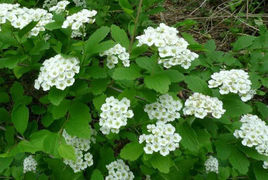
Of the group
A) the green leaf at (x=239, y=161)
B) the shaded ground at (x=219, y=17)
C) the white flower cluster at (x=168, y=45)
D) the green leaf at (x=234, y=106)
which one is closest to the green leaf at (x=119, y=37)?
the white flower cluster at (x=168, y=45)

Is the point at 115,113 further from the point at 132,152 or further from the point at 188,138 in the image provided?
the point at 188,138

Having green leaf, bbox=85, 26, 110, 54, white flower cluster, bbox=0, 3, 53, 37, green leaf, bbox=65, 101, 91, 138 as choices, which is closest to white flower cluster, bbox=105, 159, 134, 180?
green leaf, bbox=65, 101, 91, 138

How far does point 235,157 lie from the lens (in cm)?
200

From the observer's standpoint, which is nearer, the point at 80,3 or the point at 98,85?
the point at 98,85

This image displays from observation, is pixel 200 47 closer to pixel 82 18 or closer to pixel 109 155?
pixel 82 18

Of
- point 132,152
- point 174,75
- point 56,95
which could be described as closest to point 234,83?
point 174,75

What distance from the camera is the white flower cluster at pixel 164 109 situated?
1883mm

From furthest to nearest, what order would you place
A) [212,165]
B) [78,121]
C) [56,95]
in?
[212,165]
[78,121]
[56,95]

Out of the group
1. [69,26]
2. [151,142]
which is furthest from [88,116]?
[69,26]

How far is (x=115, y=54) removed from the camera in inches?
80.0

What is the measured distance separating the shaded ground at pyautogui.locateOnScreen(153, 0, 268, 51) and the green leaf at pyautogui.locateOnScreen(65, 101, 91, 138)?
2.65 meters

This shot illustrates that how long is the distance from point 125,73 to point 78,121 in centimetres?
47

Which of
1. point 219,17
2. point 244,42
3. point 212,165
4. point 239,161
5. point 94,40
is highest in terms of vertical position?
point 94,40

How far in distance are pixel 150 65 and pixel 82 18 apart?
0.54m
